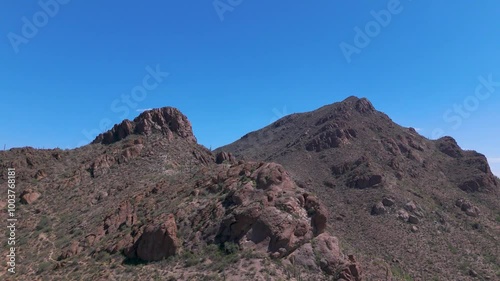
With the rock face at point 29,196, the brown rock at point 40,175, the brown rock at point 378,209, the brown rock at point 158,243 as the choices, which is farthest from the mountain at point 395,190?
the rock face at point 29,196

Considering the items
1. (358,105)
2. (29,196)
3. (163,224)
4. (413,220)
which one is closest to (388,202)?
(413,220)

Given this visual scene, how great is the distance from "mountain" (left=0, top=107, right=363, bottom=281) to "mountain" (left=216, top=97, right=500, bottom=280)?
1380 cm

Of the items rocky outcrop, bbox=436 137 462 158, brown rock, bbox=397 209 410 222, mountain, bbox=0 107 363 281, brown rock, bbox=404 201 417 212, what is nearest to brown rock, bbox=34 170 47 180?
mountain, bbox=0 107 363 281

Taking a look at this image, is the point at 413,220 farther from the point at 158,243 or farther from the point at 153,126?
the point at 158,243

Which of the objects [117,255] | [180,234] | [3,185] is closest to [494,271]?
[180,234]

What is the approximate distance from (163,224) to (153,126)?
3632 centimetres

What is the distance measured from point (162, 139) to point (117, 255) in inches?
1265

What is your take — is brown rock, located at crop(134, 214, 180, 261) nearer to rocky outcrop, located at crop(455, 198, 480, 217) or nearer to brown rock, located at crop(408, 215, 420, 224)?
brown rock, located at crop(408, 215, 420, 224)

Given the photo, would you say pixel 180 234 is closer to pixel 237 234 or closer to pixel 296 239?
pixel 237 234

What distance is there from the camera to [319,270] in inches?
1318

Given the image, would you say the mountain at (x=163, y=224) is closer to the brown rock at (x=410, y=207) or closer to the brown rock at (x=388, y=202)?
the brown rock at (x=388, y=202)

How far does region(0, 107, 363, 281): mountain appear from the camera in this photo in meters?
33.8

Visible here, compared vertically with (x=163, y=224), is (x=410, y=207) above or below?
below

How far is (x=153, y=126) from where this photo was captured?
70688 mm
